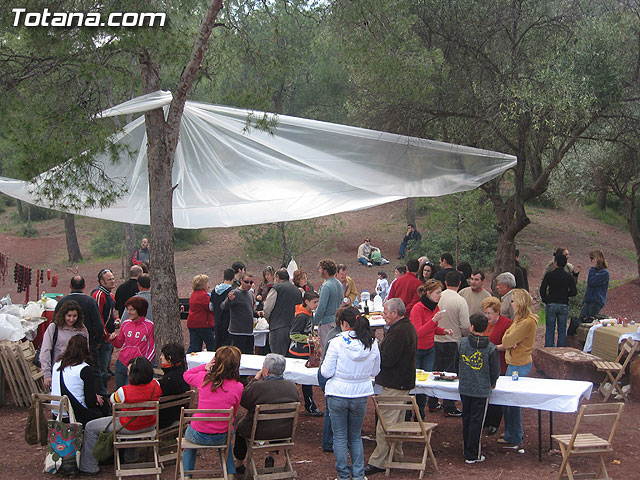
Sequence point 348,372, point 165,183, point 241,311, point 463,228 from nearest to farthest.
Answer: point 348,372, point 165,183, point 241,311, point 463,228

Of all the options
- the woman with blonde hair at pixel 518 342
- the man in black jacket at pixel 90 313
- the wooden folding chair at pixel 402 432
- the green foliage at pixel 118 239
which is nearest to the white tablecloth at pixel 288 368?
the wooden folding chair at pixel 402 432

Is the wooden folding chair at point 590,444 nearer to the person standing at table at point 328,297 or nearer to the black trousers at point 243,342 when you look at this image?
the person standing at table at point 328,297

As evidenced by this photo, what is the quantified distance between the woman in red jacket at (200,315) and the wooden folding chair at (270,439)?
3.33 meters

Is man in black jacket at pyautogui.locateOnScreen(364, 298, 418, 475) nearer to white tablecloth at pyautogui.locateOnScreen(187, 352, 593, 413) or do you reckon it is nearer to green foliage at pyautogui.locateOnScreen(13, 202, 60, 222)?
white tablecloth at pyautogui.locateOnScreen(187, 352, 593, 413)

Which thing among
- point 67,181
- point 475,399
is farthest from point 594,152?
point 67,181

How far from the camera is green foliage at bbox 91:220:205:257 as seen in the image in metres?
26.0

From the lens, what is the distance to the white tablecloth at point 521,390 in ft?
19.5

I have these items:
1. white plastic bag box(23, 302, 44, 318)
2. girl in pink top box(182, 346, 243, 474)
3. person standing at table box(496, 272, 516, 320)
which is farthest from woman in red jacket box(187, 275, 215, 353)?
person standing at table box(496, 272, 516, 320)

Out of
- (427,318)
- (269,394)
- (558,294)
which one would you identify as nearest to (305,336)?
(427,318)

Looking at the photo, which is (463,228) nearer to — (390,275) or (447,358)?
(390,275)

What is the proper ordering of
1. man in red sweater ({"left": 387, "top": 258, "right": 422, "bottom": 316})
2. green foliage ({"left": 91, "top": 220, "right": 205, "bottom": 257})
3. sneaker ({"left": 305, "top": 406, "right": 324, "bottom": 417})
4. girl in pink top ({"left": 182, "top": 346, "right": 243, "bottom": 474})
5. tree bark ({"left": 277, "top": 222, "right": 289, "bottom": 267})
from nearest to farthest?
girl in pink top ({"left": 182, "top": 346, "right": 243, "bottom": 474})
sneaker ({"left": 305, "top": 406, "right": 324, "bottom": 417})
man in red sweater ({"left": 387, "top": 258, "right": 422, "bottom": 316})
tree bark ({"left": 277, "top": 222, "right": 289, "bottom": 267})
green foliage ({"left": 91, "top": 220, "right": 205, "bottom": 257})

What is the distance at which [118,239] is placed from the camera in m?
26.7

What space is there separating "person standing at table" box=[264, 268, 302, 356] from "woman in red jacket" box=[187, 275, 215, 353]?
3.83 feet

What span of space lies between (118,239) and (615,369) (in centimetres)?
2232
